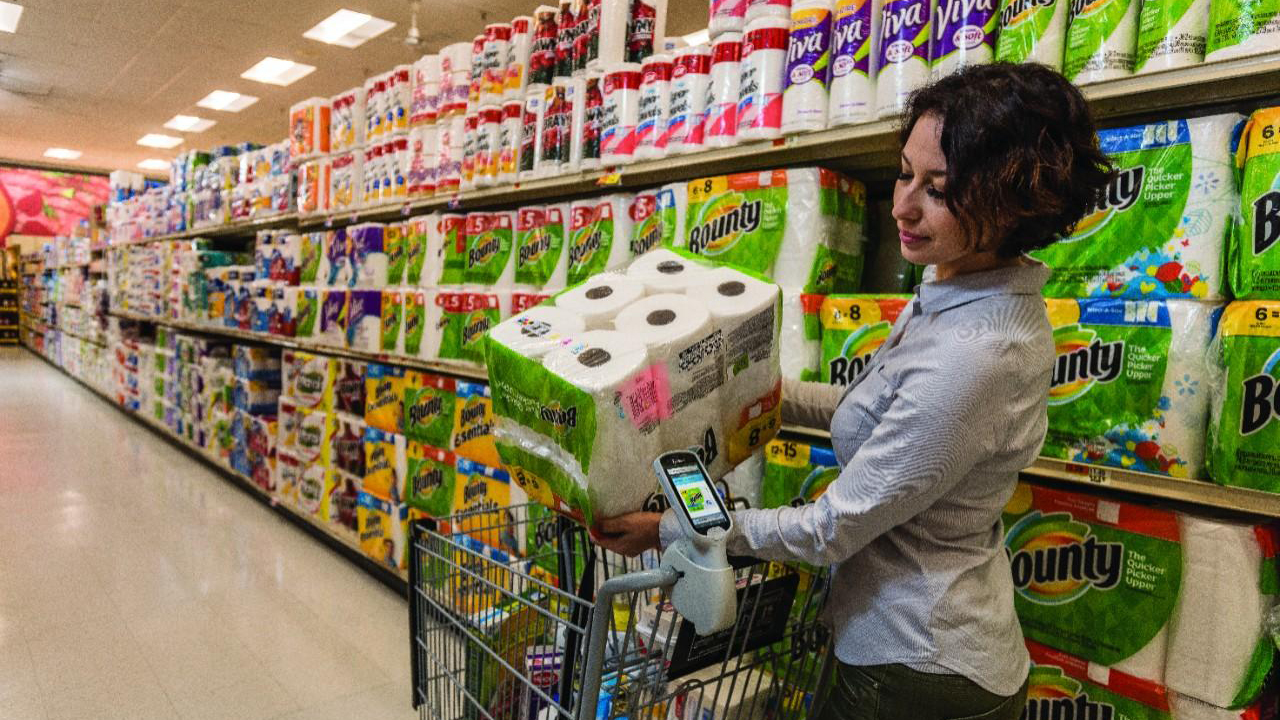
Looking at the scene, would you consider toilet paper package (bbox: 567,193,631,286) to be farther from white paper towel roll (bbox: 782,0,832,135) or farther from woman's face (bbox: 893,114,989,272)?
woman's face (bbox: 893,114,989,272)

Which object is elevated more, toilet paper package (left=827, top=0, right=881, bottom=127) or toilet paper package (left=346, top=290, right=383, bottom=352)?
toilet paper package (left=827, top=0, right=881, bottom=127)

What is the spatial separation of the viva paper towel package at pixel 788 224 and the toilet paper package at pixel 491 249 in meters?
1.03

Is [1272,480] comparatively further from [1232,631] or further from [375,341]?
[375,341]

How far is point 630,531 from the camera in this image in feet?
3.35

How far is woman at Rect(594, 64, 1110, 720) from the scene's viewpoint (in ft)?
2.91

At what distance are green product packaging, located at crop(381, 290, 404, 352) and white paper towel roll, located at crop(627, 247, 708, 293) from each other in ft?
7.11

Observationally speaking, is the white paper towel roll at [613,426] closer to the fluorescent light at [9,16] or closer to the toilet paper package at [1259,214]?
the toilet paper package at [1259,214]

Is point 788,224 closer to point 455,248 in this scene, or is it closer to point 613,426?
point 613,426

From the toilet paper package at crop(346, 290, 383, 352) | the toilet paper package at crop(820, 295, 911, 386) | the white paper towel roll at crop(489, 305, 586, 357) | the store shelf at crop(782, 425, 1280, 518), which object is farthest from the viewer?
the toilet paper package at crop(346, 290, 383, 352)

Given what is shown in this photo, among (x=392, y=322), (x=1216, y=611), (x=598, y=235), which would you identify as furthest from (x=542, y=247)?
(x=1216, y=611)

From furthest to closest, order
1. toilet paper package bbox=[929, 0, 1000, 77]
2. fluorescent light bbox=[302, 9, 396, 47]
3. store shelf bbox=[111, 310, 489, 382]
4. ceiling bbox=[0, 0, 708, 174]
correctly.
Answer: fluorescent light bbox=[302, 9, 396, 47] → ceiling bbox=[0, 0, 708, 174] → store shelf bbox=[111, 310, 489, 382] → toilet paper package bbox=[929, 0, 1000, 77]

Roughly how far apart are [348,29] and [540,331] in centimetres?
734

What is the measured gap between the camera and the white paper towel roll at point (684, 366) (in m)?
1.05

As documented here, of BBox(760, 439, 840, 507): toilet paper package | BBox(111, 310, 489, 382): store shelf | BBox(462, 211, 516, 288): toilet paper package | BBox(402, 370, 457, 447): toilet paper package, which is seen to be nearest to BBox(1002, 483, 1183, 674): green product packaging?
BBox(760, 439, 840, 507): toilet paper package
